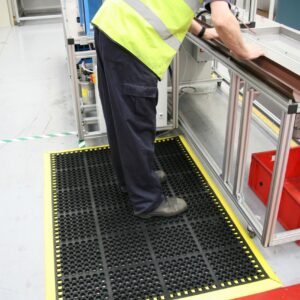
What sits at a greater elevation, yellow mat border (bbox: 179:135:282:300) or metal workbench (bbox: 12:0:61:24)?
metal workbench (bbox: 12:0:61:24)

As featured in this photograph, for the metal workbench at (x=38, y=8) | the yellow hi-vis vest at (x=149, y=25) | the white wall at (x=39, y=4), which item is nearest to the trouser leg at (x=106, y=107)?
the yellow hi-vis vest at (x=149, y=25)

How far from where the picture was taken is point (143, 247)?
2.01 metres

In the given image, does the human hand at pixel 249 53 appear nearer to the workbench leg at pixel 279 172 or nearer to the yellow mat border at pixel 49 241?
the workbench leg at pixel 279 172

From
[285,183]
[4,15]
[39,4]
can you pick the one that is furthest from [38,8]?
[285,183]

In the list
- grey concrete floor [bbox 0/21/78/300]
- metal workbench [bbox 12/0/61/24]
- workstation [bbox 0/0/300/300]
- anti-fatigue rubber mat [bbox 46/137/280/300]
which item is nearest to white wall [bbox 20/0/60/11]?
metal workbench [bbox 12/0/61/24]

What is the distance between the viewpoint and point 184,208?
2234 millimetres

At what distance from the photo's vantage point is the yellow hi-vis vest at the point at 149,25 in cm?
166

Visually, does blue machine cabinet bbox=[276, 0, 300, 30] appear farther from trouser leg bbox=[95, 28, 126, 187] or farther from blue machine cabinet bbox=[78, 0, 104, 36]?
trouser leg bbox=[95, 28, 126, 187]

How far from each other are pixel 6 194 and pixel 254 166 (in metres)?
1.59

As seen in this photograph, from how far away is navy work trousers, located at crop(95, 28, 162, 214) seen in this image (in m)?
1.79

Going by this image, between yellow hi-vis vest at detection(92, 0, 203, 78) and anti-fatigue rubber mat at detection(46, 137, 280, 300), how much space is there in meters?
0.90

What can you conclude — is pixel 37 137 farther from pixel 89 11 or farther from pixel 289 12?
pixel 289 12

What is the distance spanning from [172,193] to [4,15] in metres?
5.23

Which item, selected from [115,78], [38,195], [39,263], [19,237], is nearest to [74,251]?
[39,263]
